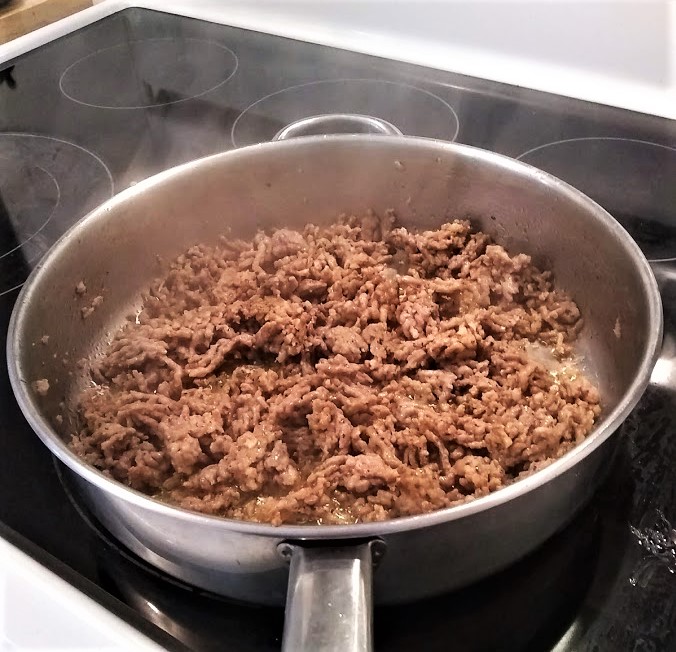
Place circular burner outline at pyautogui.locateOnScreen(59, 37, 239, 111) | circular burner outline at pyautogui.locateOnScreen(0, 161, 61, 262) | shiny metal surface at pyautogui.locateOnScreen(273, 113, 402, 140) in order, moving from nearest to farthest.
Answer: circular burner outline at pyautogui.locateOnScreen(0, 161, 61, 262) < shiny metal surface at pyautogui.locateOnScreen(273, 113, 402, 140) < circular burner outline at pyautogui.locateOnScreen(59, 37, 239, 111)

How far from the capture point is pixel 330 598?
2.20ft

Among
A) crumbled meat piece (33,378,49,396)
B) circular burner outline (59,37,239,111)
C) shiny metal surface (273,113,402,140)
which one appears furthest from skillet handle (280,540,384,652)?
circular burner outline (59,37,239,111)

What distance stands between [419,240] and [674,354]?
0.55m

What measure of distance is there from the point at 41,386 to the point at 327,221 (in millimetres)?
723

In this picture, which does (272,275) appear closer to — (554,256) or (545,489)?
(554,256)

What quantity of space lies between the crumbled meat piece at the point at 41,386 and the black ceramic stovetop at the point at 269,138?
2.3 inches

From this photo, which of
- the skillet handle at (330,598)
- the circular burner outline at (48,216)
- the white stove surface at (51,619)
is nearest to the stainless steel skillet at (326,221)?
the skillet handle at (330,598)

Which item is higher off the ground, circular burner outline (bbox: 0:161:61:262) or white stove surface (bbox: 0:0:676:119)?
white stove surface (bbox: 0:0:676:119)

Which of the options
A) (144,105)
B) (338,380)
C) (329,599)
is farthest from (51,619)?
(144,105)

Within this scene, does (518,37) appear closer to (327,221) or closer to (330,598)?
(327,221)

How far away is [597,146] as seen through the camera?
5.12 feet

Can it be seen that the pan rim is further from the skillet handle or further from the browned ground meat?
the browned ground meat

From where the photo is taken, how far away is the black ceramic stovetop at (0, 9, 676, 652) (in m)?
0.83

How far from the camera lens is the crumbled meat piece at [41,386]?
3.53ft
